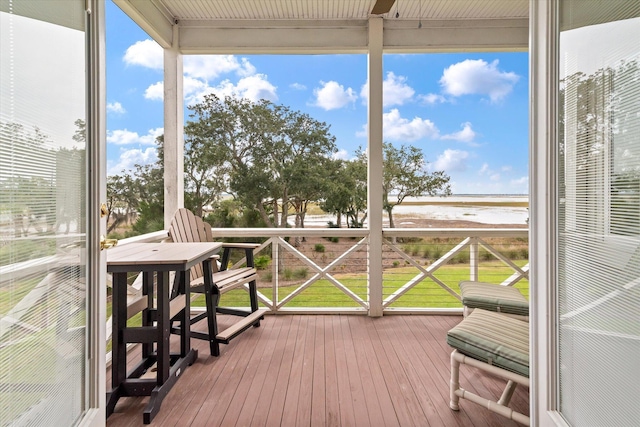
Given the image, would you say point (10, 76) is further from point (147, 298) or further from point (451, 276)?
point (451, 276)

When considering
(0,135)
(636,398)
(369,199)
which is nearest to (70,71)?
(0,135)

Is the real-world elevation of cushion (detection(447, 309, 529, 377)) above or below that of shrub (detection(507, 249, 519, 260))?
below

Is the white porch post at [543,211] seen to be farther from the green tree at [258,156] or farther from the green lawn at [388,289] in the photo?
the green tree at [258,156]

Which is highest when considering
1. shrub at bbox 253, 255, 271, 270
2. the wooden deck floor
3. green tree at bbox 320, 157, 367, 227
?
green tree at bbox 320, 157, 367, 227

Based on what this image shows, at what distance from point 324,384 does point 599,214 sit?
1766mm

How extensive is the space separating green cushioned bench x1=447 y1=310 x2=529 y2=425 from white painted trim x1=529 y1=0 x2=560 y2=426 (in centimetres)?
30

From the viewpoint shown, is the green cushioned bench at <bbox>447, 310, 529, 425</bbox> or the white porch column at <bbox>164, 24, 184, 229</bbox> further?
the white porch column at <bbox>164, 24, 184, 229</bbox>

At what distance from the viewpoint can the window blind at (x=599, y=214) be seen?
37.4 inches

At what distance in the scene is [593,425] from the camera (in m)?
1.11

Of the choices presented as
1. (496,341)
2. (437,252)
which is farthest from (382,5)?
(437,252)

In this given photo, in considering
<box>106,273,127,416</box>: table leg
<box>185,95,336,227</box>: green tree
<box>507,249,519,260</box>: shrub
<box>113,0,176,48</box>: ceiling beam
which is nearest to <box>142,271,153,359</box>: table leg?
<box>106,273,127,416</box>: table leg

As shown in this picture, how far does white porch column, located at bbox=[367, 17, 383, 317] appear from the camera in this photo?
11.3ft

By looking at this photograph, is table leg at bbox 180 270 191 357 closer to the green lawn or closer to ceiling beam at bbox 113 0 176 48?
the green lawn

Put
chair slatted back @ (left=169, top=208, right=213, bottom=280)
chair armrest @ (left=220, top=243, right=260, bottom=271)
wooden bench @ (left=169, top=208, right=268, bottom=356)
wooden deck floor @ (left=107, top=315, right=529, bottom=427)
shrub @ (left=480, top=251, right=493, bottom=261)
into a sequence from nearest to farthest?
wooden deck floor @ (left=107, top=315, right=529, bottom=427)
wooden bench @ (left=169, top=208, right=268, bottom=356)
chair slatted back @ (left=169, top=208, right=213, bottom=280)
chair armrest @ (left=220, top=243, right=260, bottom=271)
shrub @ (left=480, top=251, right=493, bottom=261)
